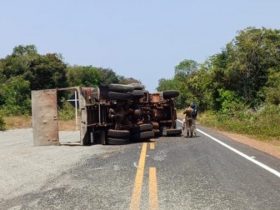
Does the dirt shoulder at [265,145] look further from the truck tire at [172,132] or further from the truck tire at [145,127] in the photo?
the truck tire at [145,127]

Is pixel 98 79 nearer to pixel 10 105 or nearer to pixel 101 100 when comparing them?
pixel 10 105

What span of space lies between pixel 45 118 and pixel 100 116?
224cm

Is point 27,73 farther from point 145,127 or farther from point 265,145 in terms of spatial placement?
point 265,145

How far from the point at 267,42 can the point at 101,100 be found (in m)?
35.6

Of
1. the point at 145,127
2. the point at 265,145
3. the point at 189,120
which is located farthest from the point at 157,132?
the point at 265,145

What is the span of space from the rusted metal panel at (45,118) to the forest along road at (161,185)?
22.9 ft

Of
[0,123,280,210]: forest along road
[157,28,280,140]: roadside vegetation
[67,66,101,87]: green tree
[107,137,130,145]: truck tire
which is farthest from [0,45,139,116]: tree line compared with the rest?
[0,123,280,210]: forest along road

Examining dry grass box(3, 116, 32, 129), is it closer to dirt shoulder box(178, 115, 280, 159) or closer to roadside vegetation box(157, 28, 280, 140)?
roadside vegetation box(157, 28, 280, 140)

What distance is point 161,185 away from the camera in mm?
10719

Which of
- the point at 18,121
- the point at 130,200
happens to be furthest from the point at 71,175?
the point at 18,121

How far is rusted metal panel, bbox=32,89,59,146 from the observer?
2280cm

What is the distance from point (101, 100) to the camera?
920 inches

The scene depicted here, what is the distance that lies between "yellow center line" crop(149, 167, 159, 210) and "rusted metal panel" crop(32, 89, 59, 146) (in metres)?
10.5

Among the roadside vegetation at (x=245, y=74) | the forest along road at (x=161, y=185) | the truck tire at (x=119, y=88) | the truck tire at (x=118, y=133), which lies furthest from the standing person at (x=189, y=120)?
the roadside vegetation at (x=245, y=74)
